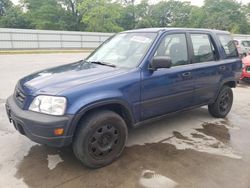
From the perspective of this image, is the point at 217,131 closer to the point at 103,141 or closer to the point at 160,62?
the point at 160,62

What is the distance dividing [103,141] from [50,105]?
848 mm

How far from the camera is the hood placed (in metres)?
2.97

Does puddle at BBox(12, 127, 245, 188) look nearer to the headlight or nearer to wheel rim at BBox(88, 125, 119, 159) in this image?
wheel rim at BBox(88, 125, 119, 159)

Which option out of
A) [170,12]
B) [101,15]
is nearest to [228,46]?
[101,15]

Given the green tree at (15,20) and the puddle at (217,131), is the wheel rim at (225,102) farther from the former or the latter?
the green tree at (15,20)

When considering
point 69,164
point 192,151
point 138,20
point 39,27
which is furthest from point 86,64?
point 138,20

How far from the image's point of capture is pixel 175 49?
400cm

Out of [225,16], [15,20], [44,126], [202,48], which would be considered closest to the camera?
[44,126]

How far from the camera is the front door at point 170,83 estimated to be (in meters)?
3.55

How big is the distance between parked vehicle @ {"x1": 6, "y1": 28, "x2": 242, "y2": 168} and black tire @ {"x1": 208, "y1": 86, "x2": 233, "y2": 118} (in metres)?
0.30

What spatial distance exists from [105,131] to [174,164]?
1.04 metres

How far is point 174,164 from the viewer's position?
3314 mm

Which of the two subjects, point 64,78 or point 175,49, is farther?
point 175,49

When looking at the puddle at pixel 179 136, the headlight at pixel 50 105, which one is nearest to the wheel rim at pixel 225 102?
the puddle at pixel 179 136
